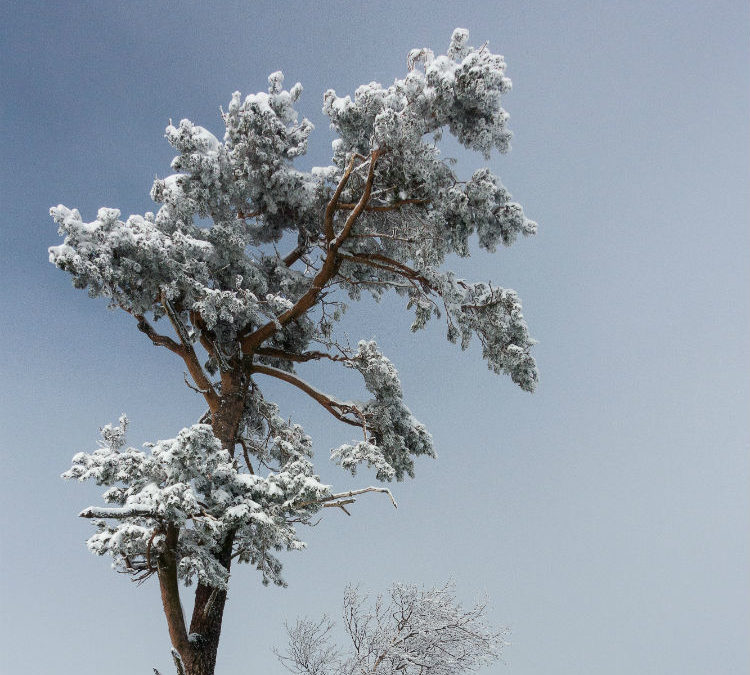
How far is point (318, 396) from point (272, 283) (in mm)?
2437

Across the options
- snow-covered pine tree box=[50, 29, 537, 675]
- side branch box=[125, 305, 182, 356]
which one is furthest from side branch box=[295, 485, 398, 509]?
side branch box=[125, 305, 182, 356]

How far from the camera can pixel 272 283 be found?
12.8 metres

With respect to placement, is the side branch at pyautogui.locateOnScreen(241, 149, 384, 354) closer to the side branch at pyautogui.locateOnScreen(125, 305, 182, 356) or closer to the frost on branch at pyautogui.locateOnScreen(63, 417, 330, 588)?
the side branch at pyautogui.locateOnScreen(125, 305, 182, 356)

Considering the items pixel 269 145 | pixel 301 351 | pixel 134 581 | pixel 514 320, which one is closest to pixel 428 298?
pixel 514 320

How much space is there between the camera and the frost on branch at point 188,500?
8094 millimetres

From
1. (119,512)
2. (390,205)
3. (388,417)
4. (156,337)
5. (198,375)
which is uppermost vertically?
(390,205)

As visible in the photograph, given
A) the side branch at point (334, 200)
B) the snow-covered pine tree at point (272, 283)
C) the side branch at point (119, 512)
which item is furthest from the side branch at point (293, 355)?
the side branch at point (119, 512)

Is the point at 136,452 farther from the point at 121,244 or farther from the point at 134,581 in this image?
the point at 121,244

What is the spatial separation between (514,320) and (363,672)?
6.96 metres

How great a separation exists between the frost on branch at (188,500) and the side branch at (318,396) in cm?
286

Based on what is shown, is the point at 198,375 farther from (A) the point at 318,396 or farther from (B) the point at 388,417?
(B) the point at 388,417

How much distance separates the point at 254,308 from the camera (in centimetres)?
1134

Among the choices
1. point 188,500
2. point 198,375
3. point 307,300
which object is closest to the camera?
point 188,500

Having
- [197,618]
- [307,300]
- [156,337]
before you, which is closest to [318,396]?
[307,300]
